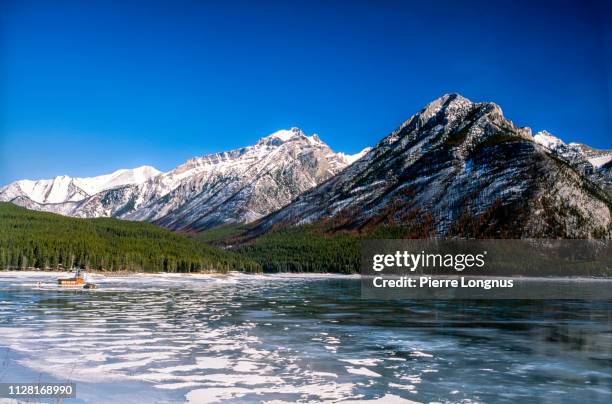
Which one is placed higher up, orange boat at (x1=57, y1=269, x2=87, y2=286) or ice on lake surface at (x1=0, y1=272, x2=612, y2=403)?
orange boat at (x1=57, y1=269, x2=87, y2=286)

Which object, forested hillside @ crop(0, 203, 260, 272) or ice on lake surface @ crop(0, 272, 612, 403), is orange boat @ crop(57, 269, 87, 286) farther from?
forested hillside @ crop(0, 203, 260, 272)

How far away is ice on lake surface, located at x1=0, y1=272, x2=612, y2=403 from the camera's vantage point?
93.2 ft

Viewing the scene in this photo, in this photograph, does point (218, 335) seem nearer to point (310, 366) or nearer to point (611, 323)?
point (310, 366)

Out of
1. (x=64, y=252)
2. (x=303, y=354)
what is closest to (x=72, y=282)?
(x=64, y=252)

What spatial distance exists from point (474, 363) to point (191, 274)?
6305 inches

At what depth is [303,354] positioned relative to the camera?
128ft

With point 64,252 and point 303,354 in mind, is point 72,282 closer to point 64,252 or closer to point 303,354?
point 64,252

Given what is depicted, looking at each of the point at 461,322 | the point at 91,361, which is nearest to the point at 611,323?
the point at 461,322

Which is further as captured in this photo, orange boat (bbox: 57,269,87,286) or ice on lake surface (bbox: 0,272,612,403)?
orange boat (bbox: 57,269,87,286)

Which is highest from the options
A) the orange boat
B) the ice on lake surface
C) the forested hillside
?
the forested hillside

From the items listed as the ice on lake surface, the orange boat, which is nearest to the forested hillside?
the orange boat

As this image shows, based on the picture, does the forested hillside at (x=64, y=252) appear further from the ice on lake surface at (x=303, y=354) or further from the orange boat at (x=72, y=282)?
the ice on lake surface at (x=303, y=354)

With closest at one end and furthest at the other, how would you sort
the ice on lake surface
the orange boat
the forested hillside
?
the ice on lake surface, the orange boat, the forested hillside

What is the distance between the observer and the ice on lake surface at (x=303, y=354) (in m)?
28.4
